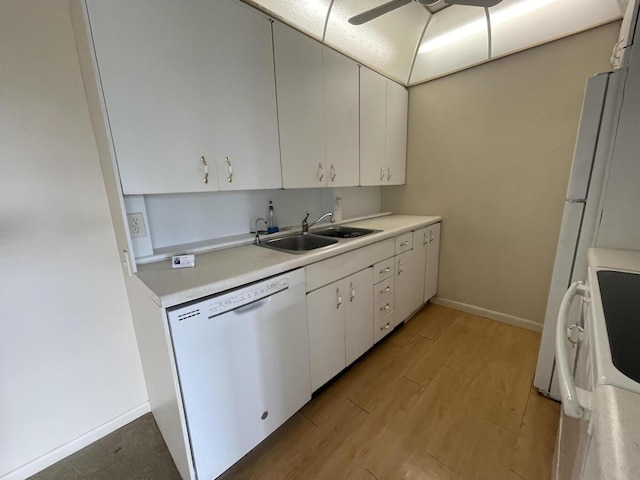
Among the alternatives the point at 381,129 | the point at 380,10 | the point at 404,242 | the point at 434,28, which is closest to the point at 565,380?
the point at 404,242

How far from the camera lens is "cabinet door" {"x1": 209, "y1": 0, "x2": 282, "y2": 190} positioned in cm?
128

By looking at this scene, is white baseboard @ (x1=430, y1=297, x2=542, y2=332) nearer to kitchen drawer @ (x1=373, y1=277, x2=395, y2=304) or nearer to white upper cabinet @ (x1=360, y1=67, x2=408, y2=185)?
kitchen drawer @ (x1=373, y1=277, x2=395, y2=304)

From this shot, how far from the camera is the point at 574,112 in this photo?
72.9 inches

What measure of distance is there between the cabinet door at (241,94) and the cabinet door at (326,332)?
72cm

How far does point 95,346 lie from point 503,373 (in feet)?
8.06

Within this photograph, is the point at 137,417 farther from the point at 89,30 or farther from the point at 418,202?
the point at 418,202

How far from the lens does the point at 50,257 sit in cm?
121

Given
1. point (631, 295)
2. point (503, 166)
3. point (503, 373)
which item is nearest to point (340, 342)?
point (503, 373)

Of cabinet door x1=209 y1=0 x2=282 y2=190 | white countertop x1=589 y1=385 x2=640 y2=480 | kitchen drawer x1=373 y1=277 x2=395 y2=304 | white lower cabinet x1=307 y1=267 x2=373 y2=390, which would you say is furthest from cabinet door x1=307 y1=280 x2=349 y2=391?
white countertop x1=589 y1=385 x2=640 y2=480

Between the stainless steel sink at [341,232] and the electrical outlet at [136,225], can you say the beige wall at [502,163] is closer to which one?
the stainless steel sink at [341,232]

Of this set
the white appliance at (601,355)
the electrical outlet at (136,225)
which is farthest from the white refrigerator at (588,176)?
the electrical outlet at (136,225)

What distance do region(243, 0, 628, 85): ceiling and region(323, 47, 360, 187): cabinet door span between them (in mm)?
134

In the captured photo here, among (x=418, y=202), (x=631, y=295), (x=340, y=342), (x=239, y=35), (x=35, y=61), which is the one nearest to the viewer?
(x=631, y=295)

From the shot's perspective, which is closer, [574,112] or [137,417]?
[137,417]
